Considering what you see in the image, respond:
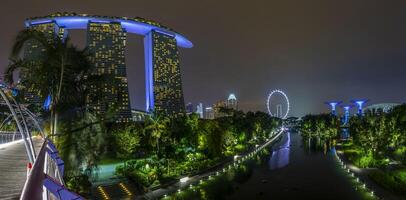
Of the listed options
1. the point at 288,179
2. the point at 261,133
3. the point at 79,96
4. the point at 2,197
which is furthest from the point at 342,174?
the point at 261,133

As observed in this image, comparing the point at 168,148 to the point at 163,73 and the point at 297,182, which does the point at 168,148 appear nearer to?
the point at 297,182

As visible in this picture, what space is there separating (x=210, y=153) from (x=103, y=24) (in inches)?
3101

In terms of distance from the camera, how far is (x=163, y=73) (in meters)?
139

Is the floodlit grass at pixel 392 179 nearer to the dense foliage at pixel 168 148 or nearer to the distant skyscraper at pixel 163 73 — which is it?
the dense foliage at pixel 168 148

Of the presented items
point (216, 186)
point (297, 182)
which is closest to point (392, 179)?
point (297, 182)

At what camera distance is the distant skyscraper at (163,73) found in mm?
131375

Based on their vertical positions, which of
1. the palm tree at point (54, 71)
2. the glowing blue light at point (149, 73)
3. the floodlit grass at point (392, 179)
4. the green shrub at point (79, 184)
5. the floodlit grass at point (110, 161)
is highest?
the glowing blue light at point (149, 73)

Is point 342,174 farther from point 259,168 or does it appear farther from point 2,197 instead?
point 2,197

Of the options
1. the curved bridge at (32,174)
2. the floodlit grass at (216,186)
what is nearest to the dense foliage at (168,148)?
the floodlit grass at (216,186)

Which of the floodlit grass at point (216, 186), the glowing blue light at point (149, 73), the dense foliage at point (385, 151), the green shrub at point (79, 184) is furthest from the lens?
the glowing blue light at point (149, 73)

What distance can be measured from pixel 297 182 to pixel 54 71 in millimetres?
27474

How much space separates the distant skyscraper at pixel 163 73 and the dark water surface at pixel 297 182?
8131 centimetres

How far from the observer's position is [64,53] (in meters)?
17.1

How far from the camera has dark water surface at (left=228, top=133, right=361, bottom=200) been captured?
31594 millimetres
